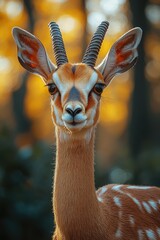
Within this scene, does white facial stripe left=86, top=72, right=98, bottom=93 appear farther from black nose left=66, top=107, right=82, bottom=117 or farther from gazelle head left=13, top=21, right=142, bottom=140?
black nose left=66, top=107, right=82, bottom=117

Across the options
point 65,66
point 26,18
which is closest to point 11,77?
point 26,18

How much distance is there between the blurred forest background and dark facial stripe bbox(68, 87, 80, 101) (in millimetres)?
906

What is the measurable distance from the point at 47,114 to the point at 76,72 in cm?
3294

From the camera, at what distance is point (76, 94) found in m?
5.02

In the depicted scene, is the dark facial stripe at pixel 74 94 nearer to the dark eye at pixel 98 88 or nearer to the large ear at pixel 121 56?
the dark eye at pixel 98 88

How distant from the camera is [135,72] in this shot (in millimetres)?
21797

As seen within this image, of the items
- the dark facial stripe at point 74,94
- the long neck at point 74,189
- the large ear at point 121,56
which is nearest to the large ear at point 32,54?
the large ear at point 121,56

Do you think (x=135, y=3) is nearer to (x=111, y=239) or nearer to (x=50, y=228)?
(x=50, y=228)

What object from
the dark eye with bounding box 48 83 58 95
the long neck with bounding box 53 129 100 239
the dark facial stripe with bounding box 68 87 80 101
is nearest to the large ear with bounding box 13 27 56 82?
the dark eye with bounding box 48 83 58 95

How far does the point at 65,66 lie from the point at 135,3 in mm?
16967

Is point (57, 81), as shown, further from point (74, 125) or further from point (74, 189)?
point (74, 189)

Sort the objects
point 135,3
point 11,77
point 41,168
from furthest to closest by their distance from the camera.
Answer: point 11,77, point 135,3, point 41,168

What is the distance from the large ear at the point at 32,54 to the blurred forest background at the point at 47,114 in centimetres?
70

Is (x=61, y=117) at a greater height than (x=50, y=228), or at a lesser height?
greater
